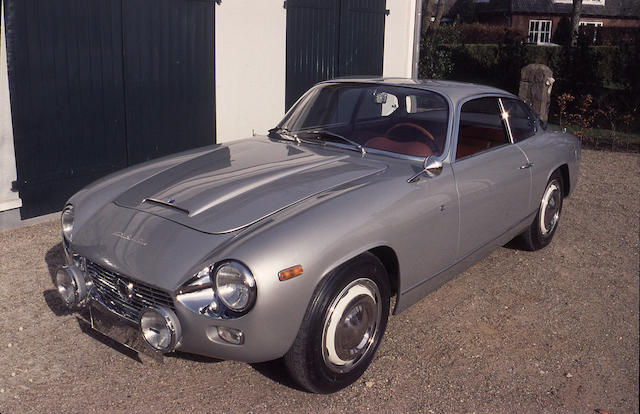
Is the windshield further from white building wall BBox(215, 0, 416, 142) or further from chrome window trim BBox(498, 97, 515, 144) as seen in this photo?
white building wall BBox(215, 0, 416, 142)

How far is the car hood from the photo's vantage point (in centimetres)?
333

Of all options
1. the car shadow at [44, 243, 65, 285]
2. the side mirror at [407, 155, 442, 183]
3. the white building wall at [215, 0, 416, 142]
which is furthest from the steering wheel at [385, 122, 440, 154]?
the white building wall at [215, 0, 416, 142]

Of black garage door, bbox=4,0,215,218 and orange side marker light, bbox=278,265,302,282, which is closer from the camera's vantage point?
orange side marker light, bbox=278,265,302,282

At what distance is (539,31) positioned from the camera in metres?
36.8

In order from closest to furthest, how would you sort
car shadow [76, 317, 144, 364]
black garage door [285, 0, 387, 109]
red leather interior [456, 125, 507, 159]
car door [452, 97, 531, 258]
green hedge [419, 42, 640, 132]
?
1. car shadow [76, 317, 144, 364]
2. car door [452, 97, 531, 258]
3. red leather interior [456, 125, 507, 159]
4. black garage door [285, 0, 387, 109]
5. green hedge [419, 42, 640, 132]

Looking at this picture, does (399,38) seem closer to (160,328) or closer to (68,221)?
(68,221)

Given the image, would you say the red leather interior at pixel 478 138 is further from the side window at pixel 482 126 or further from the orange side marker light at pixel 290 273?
the orange side marker light at pixel 290 273

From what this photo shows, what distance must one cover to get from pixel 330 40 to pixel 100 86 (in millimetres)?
4162

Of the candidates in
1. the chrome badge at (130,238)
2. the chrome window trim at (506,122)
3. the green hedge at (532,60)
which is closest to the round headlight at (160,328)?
the chrome badge at (130,238)

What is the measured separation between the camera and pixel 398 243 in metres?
3.55

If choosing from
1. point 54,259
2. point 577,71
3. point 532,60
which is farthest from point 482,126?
point 532,60

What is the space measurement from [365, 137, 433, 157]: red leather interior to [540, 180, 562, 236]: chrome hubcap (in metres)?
1.74

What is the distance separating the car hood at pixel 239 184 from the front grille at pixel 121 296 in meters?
0.40

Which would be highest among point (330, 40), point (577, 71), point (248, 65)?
point (330, 40)
